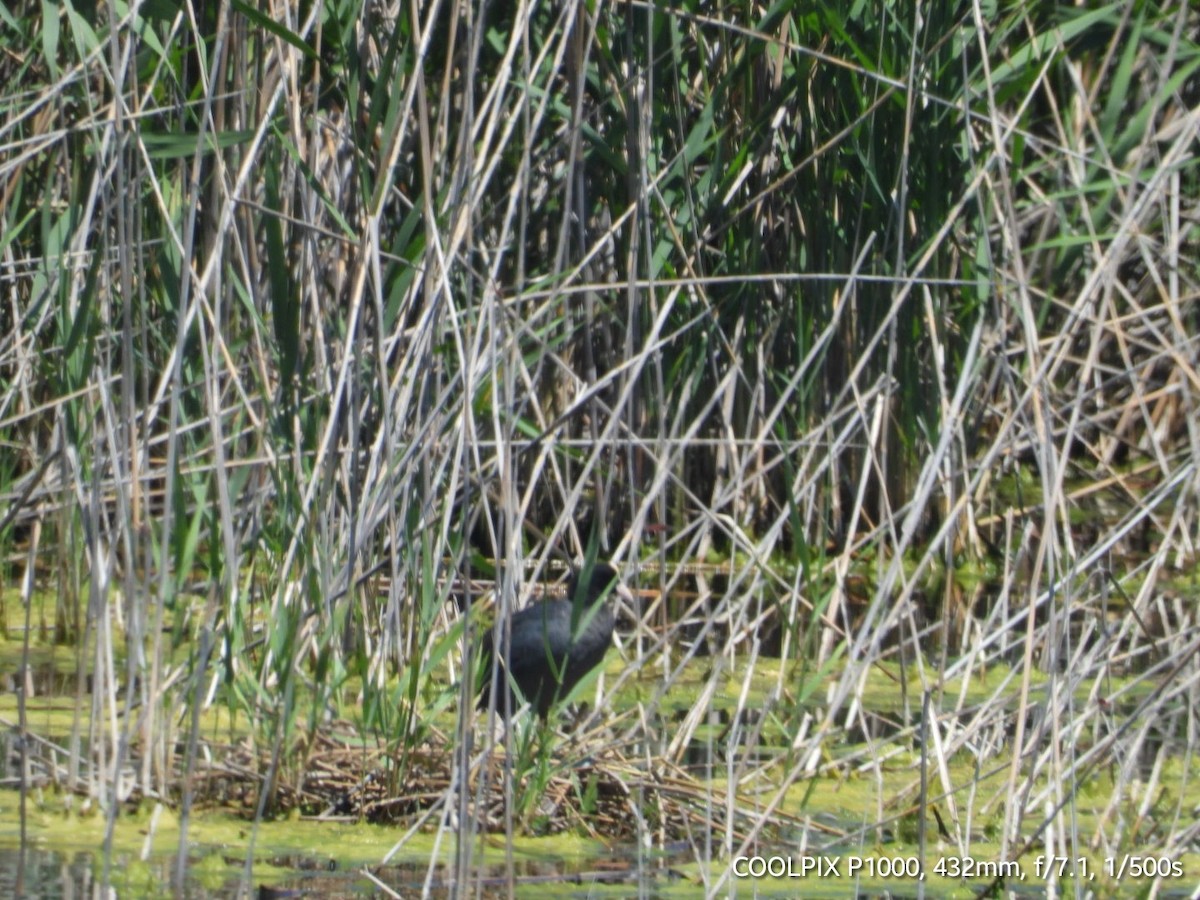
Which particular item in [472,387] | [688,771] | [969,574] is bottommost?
[969,574]

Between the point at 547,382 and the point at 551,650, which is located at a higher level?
the point at 547,382

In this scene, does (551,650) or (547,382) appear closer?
(551,650)

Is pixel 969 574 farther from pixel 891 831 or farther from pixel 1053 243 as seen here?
pixel 891 831

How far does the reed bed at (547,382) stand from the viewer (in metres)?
2.89

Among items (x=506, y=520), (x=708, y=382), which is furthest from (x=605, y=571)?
(x=506, y=520)

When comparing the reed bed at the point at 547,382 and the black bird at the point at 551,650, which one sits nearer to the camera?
the reed bed at the point at 547,382

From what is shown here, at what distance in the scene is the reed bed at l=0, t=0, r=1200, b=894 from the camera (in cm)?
289

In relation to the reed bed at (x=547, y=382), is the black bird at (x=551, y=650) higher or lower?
lower

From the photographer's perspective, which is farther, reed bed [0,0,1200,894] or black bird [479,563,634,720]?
black bird [479,563,634,720]

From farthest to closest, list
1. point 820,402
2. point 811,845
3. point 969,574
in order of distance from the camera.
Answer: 1. point 969,574
2. point 820,402
3. point 811,845

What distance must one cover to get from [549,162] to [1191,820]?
2.06 meters

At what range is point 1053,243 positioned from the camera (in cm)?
405

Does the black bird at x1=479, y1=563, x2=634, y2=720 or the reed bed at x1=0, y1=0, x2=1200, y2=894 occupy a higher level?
the reed bed at x1=0, y1=0, x2=1200, y2=894

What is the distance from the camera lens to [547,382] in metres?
5.02
